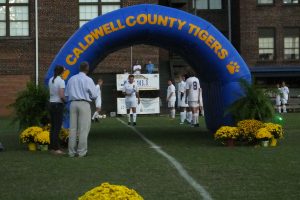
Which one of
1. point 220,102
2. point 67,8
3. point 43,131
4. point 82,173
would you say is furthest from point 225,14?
point 82,173

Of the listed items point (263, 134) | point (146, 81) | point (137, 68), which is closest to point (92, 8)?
point (137, 68)

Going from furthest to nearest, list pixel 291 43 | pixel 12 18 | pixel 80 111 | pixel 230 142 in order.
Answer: pixel 291 43
pixel 12 18
pixel 230 142
pixel 80 111

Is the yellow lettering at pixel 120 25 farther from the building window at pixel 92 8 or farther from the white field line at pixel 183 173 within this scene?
the building window at pixel 92 8

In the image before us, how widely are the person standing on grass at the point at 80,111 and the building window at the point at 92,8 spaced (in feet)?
75.6

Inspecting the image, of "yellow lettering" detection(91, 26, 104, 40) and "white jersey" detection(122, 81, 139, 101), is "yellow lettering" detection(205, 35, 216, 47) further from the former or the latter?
"white jersey" detection(122, 81, 139, 101)

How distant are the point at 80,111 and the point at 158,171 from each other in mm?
2883

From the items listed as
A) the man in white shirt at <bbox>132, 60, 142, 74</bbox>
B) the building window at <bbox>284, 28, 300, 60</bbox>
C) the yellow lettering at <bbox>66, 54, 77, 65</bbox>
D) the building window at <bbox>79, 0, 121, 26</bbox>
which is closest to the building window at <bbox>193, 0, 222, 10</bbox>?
the building window at <bbox>284, 28, 300, 60</bbox>

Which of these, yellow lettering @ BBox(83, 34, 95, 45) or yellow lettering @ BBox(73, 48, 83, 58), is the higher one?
yellow lettering @ BBox(83, 34, 95, 45)

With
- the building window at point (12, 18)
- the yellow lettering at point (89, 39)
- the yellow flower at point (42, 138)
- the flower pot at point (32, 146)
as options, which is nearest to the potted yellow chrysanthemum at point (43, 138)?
the yellow flower at point (42, 138)

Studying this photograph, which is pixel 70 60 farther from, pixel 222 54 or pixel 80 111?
pixel 222 54

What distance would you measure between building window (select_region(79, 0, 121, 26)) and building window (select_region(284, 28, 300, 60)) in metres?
13.5

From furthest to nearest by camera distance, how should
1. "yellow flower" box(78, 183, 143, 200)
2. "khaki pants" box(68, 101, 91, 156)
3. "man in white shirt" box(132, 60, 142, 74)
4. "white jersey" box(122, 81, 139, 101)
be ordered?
A: "man in white shirt" box(132, 60, 142, 74) → "white jersey" box(122, 81, 139, 101) → "khaki pants" box(68, 101, 91, 156) → "yellow flower" box(78, 183, 143, 200)

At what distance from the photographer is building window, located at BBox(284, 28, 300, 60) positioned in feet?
140

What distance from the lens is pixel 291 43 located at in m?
43.0
